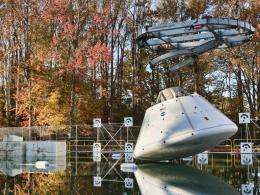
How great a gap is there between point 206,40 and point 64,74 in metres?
14.9

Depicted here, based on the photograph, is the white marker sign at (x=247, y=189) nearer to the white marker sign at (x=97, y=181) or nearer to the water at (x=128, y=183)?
the water at (x=128, y=183)

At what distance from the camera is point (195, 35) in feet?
65.3

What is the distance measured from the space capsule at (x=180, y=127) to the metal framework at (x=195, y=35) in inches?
78.7

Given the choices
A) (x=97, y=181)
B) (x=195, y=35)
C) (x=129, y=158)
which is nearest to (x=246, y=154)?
(x=129, y=158)

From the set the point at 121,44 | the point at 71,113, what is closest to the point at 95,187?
the point at 71,113

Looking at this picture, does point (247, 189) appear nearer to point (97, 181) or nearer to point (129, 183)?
point (129, 183)

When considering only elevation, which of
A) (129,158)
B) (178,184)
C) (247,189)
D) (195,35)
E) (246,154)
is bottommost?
(247,189)

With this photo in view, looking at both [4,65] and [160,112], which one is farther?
[4,65]

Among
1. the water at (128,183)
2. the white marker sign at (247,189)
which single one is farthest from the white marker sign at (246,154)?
the white marker sign at (247,189)

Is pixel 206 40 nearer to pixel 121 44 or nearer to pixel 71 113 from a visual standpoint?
pixel 71 113

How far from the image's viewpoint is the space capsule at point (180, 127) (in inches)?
683

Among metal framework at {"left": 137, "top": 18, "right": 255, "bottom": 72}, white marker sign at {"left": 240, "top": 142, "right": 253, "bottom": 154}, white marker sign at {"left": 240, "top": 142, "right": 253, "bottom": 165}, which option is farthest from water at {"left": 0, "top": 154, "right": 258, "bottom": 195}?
metal framework at {"left": 137, "top": 18, "right": 255, "bottom": 72}

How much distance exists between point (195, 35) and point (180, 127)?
4.05 m

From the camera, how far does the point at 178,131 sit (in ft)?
57.2
